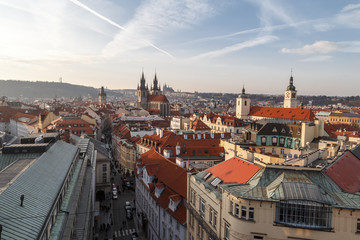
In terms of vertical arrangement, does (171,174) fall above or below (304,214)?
below

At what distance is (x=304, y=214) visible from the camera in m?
18.2

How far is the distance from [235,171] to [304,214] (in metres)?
7.85

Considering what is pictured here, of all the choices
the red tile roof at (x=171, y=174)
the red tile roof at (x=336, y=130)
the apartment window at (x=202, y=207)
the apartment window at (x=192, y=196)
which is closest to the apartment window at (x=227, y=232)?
the apartment window at (x=202, y=207)

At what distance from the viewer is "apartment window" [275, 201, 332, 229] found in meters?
17.9

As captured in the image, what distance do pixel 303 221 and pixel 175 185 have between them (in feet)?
65.0

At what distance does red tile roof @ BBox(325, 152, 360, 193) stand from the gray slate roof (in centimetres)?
1982

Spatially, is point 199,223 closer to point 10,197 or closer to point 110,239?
point 10,197

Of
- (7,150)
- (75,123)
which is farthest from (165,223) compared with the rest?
(75,123)

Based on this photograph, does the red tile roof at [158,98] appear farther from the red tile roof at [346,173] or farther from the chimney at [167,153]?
the red tile roof at [346,173]

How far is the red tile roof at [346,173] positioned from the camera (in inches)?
827

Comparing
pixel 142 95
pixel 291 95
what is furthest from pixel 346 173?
pixel 142 95

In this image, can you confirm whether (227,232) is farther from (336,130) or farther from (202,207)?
(336,130)

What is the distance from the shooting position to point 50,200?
20.6 meters

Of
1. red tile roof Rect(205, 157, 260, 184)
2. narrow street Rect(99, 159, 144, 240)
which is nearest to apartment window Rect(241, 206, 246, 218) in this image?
red tile roof Rect(205, 157, 260, 184)
